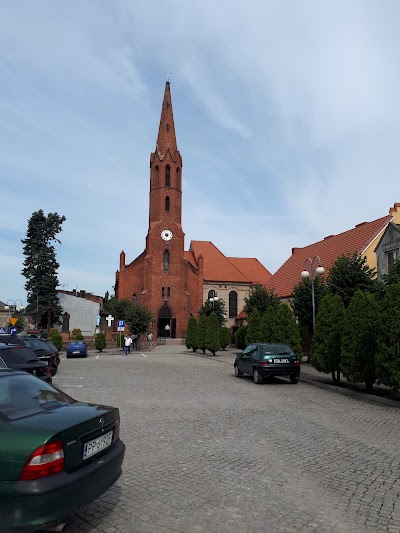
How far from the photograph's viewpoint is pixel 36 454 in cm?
342

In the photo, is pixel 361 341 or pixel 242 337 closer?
pixel 361 341

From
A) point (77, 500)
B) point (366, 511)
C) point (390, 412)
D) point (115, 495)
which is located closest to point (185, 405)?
point (390, 412)

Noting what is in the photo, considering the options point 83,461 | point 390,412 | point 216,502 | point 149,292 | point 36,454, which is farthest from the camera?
point 149,292

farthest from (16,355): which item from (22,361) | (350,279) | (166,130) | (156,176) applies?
(166,130)

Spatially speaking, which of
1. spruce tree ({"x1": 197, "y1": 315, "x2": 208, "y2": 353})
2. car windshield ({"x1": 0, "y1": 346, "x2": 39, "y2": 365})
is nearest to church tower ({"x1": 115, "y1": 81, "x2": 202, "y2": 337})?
spruce tree ({"x1": 197, "y1": 315, "x2": 208, "y2": 353})

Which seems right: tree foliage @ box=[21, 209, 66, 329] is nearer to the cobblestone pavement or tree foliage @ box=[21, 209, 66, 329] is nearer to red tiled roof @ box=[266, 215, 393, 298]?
red tiled roof @ box=[266, 215, 393, 298]

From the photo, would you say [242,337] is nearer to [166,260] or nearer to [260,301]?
[260,301]

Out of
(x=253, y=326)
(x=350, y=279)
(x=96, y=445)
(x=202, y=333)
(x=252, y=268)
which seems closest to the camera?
(x=96, y=445)

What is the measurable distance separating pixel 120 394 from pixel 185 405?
8.60 ft

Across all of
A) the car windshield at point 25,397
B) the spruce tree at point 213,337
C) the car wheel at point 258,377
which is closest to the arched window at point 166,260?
the spruce tree at point 213,337

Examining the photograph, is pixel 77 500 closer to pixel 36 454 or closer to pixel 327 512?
pixel 36 454

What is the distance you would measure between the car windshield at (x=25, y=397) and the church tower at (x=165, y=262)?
2037 inches

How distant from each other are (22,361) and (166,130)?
56.1 m

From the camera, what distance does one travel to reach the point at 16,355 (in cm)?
1130
